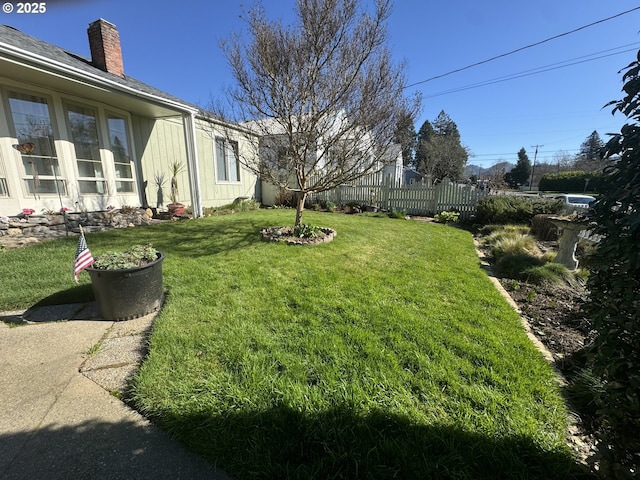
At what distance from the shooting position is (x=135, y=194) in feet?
26.7

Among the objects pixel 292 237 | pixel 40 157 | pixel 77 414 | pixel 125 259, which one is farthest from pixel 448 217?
pixel 40 157

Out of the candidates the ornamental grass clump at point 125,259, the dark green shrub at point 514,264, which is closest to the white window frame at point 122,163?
the ornamental grass clump at point 125,259

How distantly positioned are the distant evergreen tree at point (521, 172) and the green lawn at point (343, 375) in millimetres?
55478

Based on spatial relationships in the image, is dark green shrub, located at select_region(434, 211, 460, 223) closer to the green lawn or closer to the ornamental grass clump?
the green lawn

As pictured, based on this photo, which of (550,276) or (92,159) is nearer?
(550,276)

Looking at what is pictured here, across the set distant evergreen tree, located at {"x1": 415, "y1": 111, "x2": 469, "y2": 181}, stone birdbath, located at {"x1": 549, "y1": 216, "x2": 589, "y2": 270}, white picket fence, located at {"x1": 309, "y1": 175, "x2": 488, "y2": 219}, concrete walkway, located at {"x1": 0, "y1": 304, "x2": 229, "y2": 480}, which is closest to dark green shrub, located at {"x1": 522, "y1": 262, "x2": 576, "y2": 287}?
stone birdbath, located at {"x1": 549, "y1": 216, "x2": 589, "y2": 270}

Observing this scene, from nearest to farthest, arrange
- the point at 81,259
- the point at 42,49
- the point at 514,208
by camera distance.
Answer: the point at 81,259 → the point at 42,49 → the point at 514,208

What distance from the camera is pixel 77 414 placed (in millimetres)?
1723

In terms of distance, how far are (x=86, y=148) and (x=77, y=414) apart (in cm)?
764

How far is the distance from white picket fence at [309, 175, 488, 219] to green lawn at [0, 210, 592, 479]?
6827 mm

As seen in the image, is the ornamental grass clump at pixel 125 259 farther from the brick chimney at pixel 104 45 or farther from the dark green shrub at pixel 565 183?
the dark green shrub at pixel 565 183

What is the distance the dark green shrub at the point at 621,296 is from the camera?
1074 millimetres

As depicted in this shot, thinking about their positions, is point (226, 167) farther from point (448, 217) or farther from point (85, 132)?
point (448, 217)

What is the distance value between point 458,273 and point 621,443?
320 centimetres
